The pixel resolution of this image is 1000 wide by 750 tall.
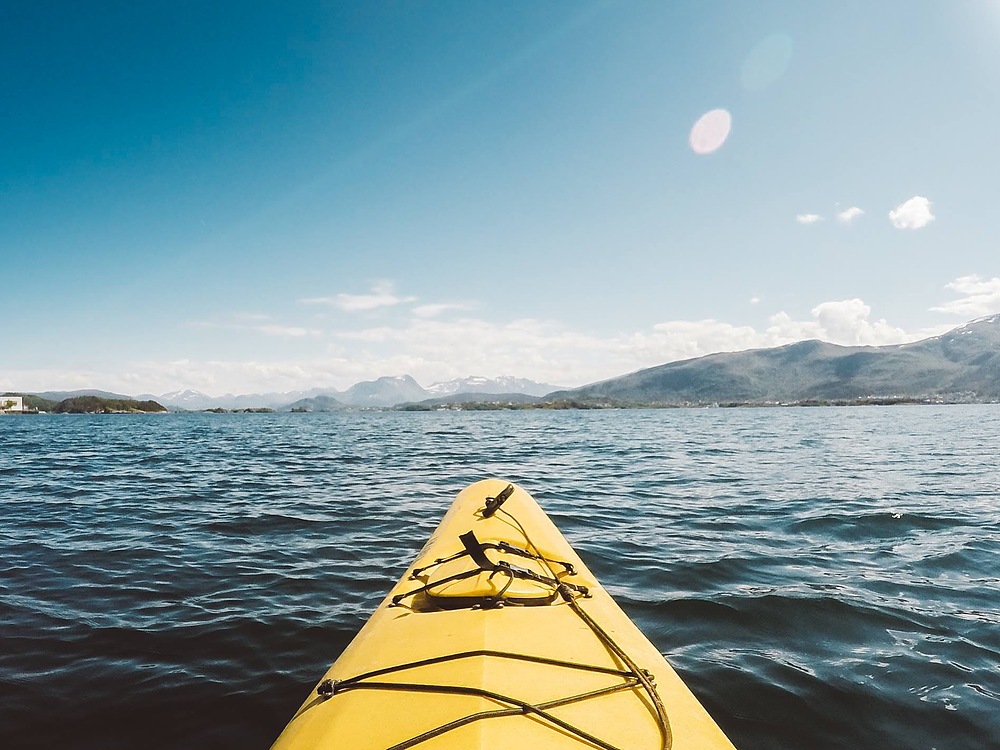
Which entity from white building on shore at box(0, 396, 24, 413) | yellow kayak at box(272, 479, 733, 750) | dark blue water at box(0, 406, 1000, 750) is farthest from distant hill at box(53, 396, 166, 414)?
yellow kayak at box(272, 479, 733, 750)

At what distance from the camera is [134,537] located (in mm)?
10258

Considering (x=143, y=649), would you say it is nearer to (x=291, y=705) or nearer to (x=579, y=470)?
(x=291, y=705)

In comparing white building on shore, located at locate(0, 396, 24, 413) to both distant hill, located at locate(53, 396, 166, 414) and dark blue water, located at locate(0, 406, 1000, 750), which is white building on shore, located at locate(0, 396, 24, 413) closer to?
distant hill, located at locate(53, 396, 166, 414)

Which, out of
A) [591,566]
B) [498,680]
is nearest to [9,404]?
[591,566]

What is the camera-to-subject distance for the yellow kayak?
2.69 metres

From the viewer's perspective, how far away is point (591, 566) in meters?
8.58

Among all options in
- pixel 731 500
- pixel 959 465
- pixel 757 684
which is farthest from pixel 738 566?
pixel 959 465

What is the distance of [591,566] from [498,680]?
5.90 m

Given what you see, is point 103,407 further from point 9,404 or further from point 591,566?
point 591,566

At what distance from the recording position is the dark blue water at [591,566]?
463 cm

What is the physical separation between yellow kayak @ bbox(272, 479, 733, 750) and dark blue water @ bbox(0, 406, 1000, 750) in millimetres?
1540

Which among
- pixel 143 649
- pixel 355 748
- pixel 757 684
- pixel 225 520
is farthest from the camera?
pixel 225 520

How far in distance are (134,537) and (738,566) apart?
10.8m

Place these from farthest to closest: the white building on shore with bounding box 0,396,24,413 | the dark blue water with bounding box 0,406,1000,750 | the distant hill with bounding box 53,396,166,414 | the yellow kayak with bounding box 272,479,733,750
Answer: the distant hill with bounding box 53,396,166,414
the white building on shore with bounding box 0,396,24,413
the dark blue water with bounding box 0,406,1000,750
the yellow kayak with bounding box 272,479,733,750
